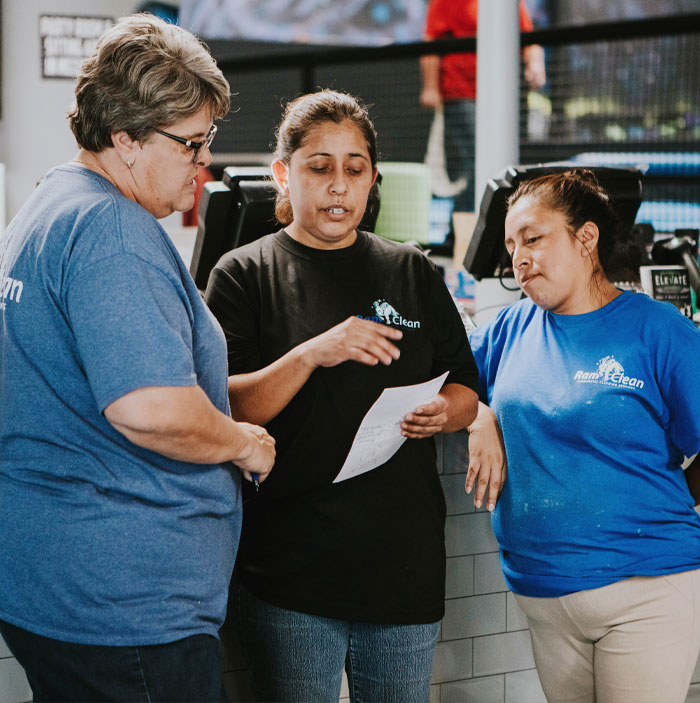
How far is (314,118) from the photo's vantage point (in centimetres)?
177

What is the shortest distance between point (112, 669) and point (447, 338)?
34.3 inches

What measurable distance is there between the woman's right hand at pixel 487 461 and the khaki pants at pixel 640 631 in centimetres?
25

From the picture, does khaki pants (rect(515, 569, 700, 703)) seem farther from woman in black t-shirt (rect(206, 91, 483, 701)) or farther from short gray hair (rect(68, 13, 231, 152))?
short gray hair (rect(68, 13, 231, 152))

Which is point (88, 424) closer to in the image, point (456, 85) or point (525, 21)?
point (456, 85)

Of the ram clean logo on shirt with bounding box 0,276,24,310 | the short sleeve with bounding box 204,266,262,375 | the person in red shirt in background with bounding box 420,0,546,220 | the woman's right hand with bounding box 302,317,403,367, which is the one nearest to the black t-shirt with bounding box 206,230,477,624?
the short sleeve with bounding box 204,266,262,375

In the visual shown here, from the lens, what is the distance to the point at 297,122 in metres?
1.78

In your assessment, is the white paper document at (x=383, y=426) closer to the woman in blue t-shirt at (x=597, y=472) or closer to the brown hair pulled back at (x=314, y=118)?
the woman in blue t-shirt at (x=597, y=472)

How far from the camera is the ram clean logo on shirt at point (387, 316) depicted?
1.75m

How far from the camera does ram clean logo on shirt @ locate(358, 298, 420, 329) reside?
175 cm

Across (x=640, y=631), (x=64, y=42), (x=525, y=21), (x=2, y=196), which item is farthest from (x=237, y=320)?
(x=525, y=21)

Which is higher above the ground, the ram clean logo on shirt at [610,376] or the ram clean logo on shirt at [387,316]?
the ram clean logo on shirt at [387,316]

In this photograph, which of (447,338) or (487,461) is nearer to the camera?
(447,338)

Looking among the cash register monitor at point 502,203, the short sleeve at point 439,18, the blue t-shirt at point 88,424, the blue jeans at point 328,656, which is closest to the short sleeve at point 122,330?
the blue t-shirt at point 88,424

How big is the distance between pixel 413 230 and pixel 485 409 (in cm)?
210
